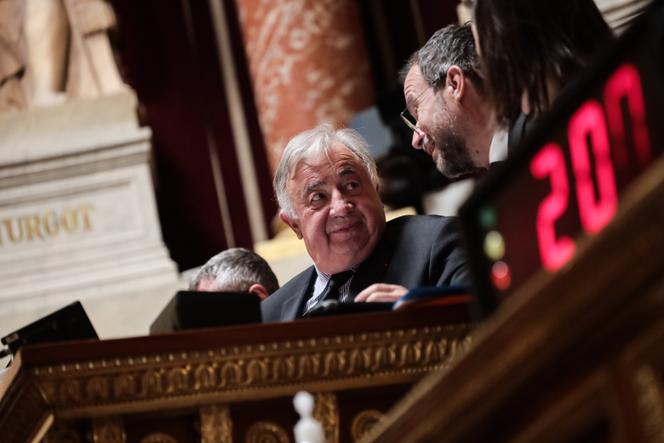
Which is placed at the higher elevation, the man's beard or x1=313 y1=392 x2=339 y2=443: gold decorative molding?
the man's beard

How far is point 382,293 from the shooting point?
2551 mm

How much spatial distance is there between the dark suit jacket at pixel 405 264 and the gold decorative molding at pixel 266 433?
557mm

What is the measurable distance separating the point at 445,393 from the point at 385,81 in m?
6.73

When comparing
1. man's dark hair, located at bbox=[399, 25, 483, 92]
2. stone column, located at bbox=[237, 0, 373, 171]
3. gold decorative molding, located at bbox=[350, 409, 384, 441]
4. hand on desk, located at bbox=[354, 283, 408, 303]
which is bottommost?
gold decorative molding, located at bbox=[350, 409, 384, 441]

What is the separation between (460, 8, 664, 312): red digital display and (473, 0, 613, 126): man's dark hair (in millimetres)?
830

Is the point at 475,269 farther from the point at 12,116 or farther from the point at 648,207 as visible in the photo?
the point at 12,116

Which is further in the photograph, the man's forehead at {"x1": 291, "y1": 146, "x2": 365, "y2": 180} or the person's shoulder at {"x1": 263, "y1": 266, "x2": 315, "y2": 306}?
the man's forehead at {"x1": 291, "y1": 146, "x2": 365, "y2": 180}

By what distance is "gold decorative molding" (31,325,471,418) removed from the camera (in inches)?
84.0

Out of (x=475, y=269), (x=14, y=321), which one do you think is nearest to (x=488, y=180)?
(x=475, y=269)

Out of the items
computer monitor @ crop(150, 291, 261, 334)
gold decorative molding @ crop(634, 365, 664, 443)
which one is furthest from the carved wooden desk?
gold decorative molding @ crop(634, 365, 664, 443)

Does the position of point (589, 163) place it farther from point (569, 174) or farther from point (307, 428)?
point (307, 428)

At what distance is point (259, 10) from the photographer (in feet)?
23.1

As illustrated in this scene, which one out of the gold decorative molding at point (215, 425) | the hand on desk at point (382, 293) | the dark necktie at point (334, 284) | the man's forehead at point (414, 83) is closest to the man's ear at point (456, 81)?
the man's forehead at point (414, 83)

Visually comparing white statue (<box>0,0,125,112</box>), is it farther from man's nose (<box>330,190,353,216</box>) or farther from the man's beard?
the man's beard
